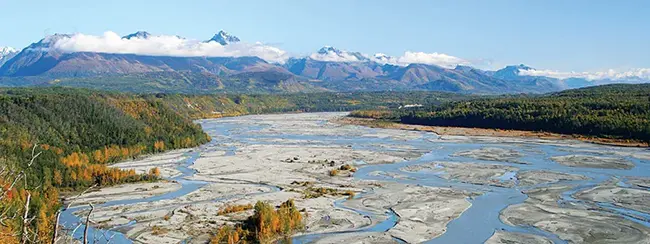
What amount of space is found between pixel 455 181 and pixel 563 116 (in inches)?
3046

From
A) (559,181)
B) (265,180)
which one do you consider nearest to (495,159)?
(559,181)

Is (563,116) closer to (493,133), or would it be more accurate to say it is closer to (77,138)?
(493,133)

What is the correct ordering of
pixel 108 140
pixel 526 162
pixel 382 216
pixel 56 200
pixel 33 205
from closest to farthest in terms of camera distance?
1. pixel 33 205
2. pixel 382 216
3. pixel 56 200
4. pixel 526 162
5. pixel 108 140

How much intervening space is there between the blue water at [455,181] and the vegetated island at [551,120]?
13.8 metres

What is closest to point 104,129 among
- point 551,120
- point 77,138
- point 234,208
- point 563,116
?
point 77,138

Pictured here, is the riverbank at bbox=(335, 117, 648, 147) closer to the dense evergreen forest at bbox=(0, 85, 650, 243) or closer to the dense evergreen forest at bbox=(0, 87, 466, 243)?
the dense evergreen forest at bbox=(0, 85, 650, 243)

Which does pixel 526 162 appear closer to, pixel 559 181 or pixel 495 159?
pixel 495 159

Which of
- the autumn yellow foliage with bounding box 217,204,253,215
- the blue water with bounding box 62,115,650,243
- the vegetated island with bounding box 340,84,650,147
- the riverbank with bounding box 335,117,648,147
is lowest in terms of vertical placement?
the autumn yellow foliage with bounding box 217,204,253,215

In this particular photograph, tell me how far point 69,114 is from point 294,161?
3725 cm

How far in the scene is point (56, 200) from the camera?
178 ft

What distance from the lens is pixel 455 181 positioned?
67.6 meters

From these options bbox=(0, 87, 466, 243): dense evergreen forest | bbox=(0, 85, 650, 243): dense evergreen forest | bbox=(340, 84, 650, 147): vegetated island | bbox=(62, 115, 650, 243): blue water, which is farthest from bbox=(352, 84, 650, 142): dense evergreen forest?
bbox=(0, 87, 466, 243): dense evergreen forest

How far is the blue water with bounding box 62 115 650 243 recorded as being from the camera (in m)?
44.8

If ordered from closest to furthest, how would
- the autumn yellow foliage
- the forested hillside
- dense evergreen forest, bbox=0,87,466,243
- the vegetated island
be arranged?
the autumn yellow foliage, dense evergreen forest, bbox=0,87,466,243, the forested hillside, the vegetated island
